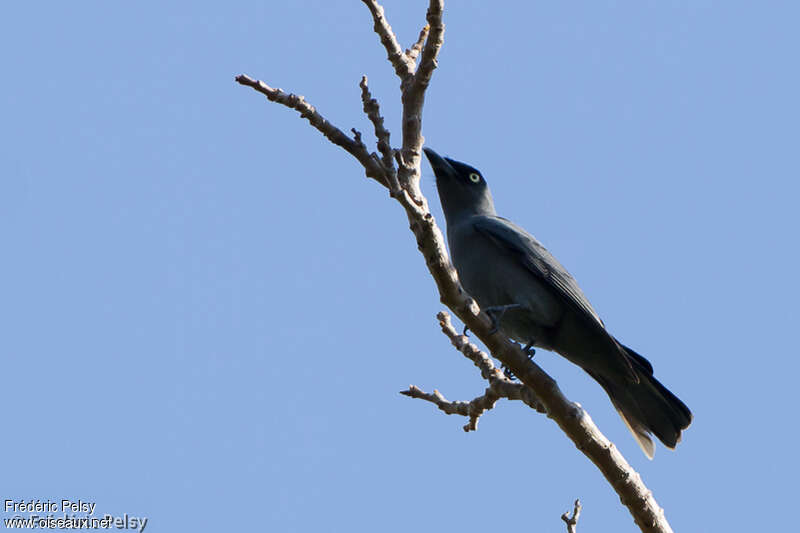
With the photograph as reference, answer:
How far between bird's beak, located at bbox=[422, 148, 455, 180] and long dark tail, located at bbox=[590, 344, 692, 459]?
2.45m

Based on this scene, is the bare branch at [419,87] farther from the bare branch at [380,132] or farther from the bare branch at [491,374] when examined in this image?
the bare branch at [491,374]

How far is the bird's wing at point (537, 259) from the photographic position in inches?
275

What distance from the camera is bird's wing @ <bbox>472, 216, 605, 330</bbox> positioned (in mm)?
6980

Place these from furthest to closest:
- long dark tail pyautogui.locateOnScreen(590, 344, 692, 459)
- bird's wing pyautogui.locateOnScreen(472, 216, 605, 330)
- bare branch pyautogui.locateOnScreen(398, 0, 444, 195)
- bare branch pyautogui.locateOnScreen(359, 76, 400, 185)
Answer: bird's wing pyautogui.locateOnScreen(472, 216, 605, 330) < long dark tail pyautogui.locateOnScreen(590, 344, 692, 459) < bare branch pyautogui.locateOnScreen(398, 0, 444, 195) < bare branch pyautogui.locateOnScreen(359, 76, 400, 185)

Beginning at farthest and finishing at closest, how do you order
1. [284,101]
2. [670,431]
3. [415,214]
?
[670,431] < [284,101] < [415,214]

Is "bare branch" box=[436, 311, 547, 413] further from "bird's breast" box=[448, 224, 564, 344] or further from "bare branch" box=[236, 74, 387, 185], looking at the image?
"bare branch" box=[236, 74, 387, 185]

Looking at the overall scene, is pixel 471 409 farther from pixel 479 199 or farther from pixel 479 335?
pixel 479 199

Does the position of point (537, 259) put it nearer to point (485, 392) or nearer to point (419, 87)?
point (485, 392)

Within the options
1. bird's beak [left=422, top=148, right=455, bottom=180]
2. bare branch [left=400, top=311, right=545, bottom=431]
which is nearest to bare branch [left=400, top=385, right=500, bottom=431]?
bare branch [left=400, top=311, right=545, bottom=431]

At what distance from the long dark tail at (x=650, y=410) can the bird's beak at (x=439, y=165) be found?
245 centimetres

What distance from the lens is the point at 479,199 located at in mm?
8078

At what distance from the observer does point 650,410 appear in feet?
22.7

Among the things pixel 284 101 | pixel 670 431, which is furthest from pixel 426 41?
pixel 670 431

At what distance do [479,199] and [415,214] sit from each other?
3808 millimetres
